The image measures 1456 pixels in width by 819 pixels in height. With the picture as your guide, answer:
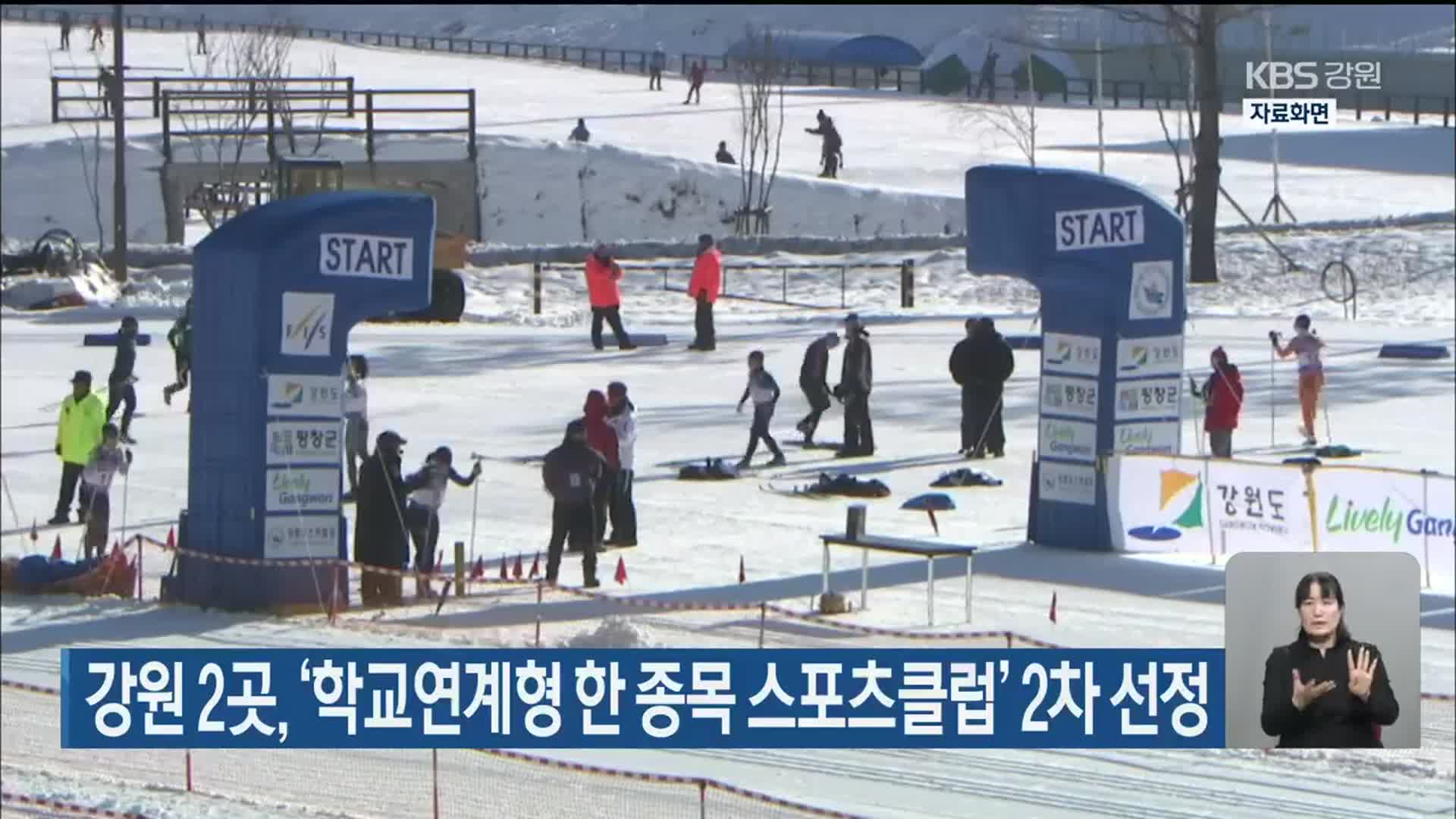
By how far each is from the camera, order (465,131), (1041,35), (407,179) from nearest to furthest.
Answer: (1041,35) < (407,179) < (465,131)

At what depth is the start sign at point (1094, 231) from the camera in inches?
752

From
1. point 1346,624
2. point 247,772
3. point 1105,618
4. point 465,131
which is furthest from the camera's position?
point 465,131

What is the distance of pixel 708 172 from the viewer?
4962 centimetres

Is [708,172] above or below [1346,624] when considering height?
above

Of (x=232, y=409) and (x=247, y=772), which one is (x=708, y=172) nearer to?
(x=232, y=409)

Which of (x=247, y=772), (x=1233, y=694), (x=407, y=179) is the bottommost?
(x=247, y=772)

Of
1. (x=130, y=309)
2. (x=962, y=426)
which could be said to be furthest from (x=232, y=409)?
(x=130, y=309)

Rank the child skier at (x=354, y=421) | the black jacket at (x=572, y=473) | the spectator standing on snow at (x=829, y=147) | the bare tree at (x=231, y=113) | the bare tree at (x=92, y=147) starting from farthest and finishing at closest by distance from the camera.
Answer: the spectator standing on snow at (x=829, y=147) < the bare tree at (x=92, y=147) < the bare tree at (x=231, y=113) < the child skier at (x=354, y=421) < the black jacket at (x=572, y=473)

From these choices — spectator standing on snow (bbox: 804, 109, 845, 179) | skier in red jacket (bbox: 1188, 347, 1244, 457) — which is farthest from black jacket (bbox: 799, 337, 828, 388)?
spectator standing on snow (bbox: 804, 109, 845, 179)

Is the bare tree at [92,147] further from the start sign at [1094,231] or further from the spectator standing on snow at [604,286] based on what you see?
the start sign at [1094,231]

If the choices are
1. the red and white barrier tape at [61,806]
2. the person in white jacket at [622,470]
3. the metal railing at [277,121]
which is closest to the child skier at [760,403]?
the person in white jacket at [622,470]

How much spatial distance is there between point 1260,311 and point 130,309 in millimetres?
16001

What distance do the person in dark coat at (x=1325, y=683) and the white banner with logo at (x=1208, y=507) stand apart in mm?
11343

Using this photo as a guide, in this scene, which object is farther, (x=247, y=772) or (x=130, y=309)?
(x=130, y=309)
